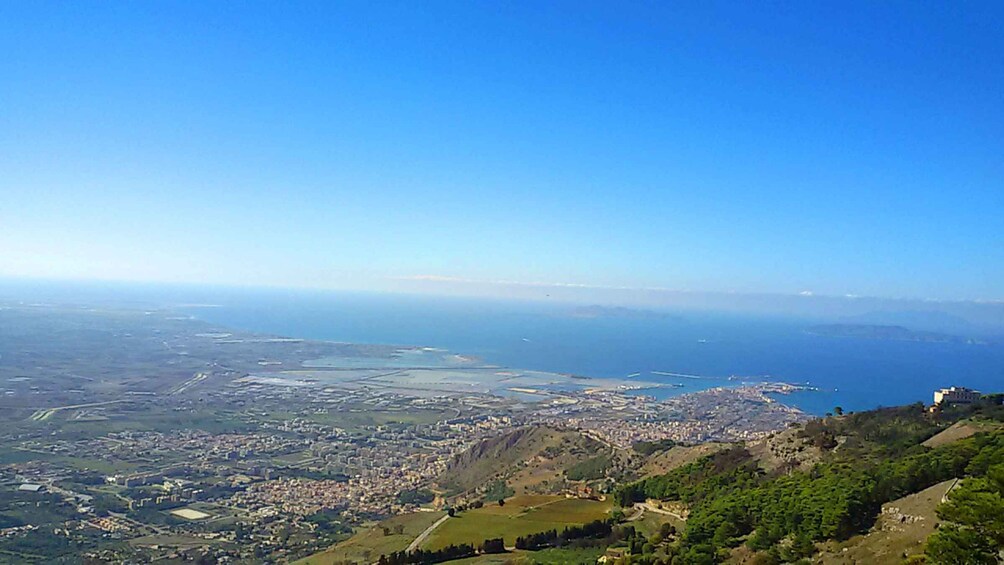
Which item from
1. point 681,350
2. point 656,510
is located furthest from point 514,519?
point 681,350

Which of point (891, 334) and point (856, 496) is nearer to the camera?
point (856, 496)

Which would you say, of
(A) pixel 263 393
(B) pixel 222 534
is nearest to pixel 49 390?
(A) pixel 263 393

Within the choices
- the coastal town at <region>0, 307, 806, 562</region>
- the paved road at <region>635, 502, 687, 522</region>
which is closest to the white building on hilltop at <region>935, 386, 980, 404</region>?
the paved road at <region>635, 502, 687, 522</region>

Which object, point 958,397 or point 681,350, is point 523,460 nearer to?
point 958,397

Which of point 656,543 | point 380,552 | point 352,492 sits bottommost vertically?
point 352,492

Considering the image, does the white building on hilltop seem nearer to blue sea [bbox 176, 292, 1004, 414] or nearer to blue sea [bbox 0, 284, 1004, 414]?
blue sea [bbox 176, 292, 1004, 414]

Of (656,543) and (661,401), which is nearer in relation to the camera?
(656,543)

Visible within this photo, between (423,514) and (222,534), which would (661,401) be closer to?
(423,514)
